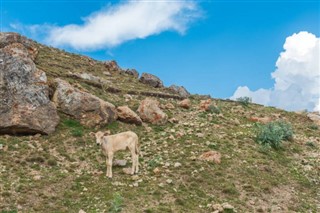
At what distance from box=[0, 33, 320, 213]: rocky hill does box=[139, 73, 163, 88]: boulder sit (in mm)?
15957

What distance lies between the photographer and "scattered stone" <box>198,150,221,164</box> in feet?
75.0

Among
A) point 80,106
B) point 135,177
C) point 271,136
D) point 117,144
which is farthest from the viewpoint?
point 271,136

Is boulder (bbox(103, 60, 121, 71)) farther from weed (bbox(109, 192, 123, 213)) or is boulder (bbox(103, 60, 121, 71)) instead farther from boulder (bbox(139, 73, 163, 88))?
weed (bbox(109, 192, 123, 213))

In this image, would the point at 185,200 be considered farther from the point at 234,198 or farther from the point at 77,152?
the point at 77,152

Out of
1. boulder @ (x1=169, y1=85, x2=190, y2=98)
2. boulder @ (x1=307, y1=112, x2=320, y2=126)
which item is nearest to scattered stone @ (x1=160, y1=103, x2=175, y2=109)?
boulder @ (x1=169, y1=85, x2=190, y2=98)

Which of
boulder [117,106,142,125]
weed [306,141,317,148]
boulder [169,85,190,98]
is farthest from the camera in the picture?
boulder [169,85,190,98]

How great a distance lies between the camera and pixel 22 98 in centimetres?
2478

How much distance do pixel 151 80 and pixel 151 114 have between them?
68.5 feet

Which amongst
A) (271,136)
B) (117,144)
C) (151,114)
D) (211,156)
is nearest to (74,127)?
(117,144)

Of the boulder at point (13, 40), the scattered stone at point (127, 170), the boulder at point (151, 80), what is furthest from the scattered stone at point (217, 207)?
the boulder at point (151, 80)

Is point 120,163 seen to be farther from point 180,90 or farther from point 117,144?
point 180,90

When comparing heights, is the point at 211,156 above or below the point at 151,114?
below

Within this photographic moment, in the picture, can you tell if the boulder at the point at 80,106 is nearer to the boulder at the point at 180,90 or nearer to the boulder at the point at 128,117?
the boulder at the point at 128,117

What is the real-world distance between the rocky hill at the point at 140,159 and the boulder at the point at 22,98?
60 millimetres
